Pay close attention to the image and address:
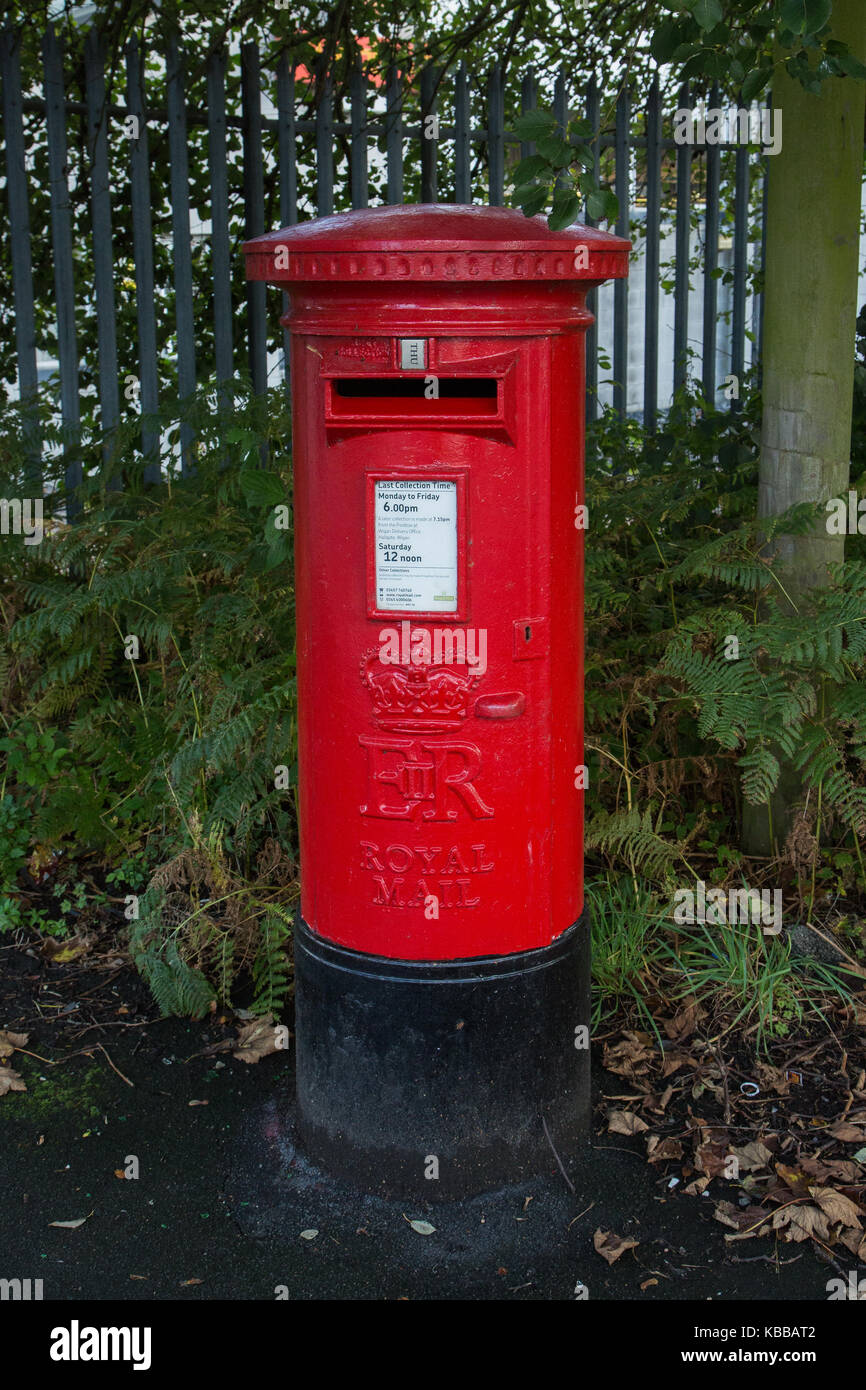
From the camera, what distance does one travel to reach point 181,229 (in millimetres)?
5012

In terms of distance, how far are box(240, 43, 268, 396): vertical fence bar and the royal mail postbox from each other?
268cm

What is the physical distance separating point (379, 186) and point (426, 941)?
404cm

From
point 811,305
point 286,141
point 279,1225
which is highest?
point 286,141

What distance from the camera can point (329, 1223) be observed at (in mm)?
2748

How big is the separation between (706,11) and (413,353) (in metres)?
0.81

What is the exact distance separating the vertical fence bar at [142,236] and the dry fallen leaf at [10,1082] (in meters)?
2.36

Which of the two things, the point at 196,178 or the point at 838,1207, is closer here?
the point at 838,1207

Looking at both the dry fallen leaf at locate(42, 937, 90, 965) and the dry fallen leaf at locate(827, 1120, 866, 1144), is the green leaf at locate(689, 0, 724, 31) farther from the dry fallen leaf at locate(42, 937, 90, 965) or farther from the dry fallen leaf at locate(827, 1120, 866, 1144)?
the dry fallen leaf at locate(42, 937, 90, 965)

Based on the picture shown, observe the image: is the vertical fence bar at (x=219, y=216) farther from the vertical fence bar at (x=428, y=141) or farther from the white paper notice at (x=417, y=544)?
the white paper notice at (x=417, y=544)

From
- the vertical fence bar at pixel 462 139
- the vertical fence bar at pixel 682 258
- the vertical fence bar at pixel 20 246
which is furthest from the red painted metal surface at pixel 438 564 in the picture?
the vertical fence bar at pixel 682 258

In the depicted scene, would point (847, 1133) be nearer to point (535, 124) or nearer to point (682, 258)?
point (535, 124)

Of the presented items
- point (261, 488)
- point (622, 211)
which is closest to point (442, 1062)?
point (261, 488)

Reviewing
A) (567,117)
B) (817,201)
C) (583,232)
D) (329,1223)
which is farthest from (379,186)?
(329,1223)

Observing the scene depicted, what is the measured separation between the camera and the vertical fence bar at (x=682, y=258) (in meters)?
6.53
